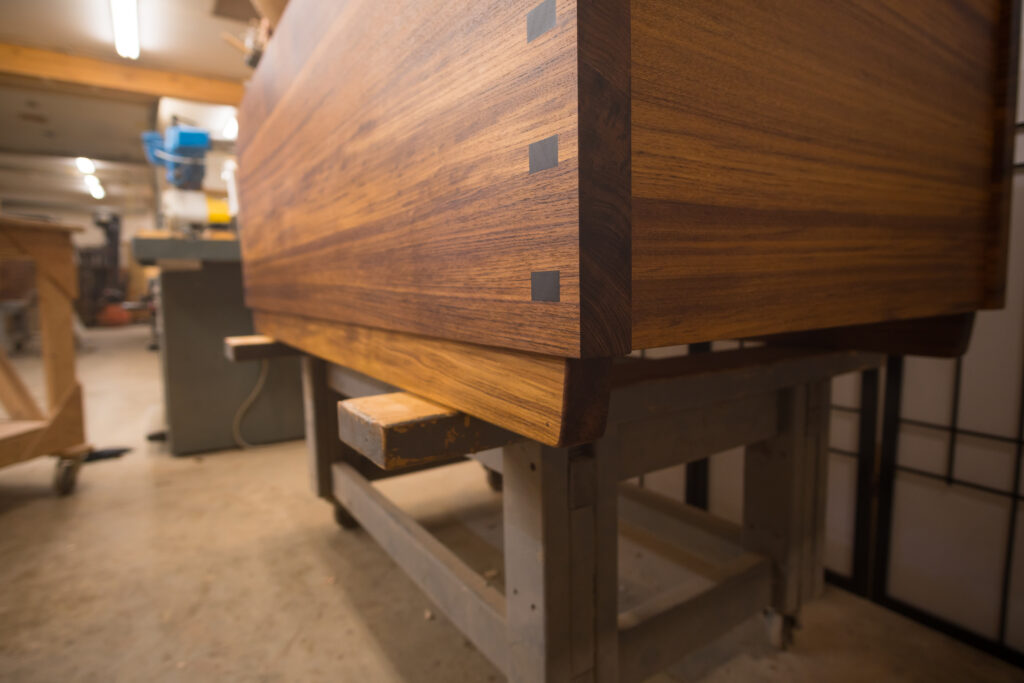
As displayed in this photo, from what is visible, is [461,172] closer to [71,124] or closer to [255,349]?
[255,349]

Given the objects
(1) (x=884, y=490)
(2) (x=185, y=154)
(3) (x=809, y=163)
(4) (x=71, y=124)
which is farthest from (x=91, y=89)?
(1) (x=884, y=490)

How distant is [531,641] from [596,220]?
53 centimetres

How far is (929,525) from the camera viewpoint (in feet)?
3.75

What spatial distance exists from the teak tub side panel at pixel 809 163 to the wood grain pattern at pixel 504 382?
0.20 feet

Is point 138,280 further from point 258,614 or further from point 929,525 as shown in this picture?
point 929,525

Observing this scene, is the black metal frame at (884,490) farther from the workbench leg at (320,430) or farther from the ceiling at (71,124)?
the ceiling at (71,124)

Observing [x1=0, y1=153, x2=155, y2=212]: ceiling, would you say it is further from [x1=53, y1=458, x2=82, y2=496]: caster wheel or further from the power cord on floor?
[x1=53, y1=458, x2=82, y2=496]: caster wheel

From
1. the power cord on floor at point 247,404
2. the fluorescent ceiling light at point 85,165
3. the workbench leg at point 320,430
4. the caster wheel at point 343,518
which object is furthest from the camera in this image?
the fluorescent ceiling light at point 85,165

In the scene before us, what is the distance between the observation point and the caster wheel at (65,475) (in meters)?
1.94

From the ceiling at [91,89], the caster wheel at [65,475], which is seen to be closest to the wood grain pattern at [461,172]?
the caster wheel at [65,475]

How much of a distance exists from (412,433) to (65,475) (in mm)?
2167

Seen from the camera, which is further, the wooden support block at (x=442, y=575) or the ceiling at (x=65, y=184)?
the ceiling at (x=65, y=184)

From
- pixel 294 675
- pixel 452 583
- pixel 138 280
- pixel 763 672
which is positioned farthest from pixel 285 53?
pixel 138 280

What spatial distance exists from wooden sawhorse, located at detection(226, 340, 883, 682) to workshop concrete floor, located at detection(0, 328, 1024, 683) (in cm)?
23
